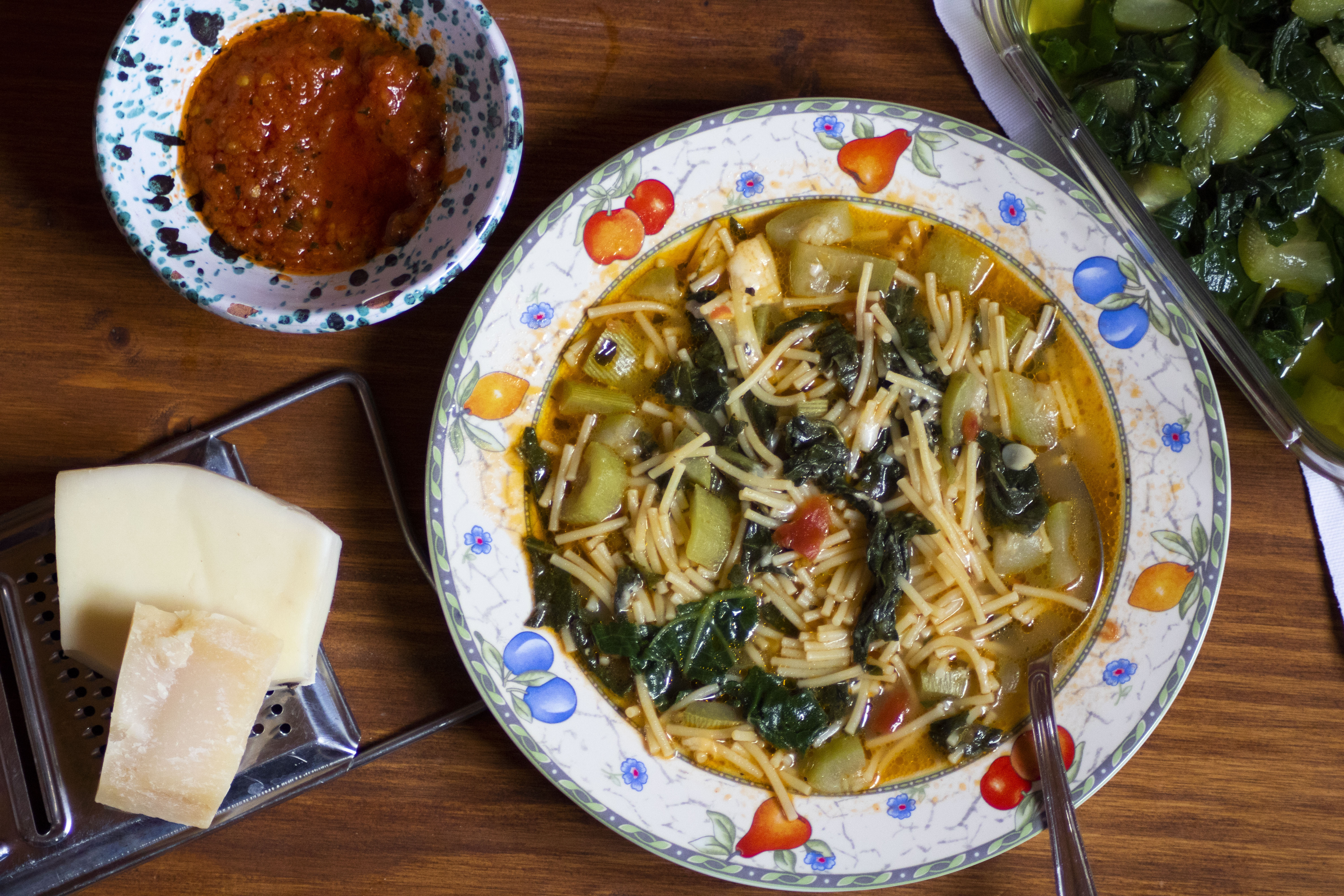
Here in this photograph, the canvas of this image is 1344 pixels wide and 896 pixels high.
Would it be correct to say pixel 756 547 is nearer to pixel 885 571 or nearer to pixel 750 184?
pixel 885 571

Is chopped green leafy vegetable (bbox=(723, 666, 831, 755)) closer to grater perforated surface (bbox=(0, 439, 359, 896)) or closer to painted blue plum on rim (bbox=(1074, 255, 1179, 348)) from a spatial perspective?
grater perforated surface (bbox=(0, 439, 359, 896))

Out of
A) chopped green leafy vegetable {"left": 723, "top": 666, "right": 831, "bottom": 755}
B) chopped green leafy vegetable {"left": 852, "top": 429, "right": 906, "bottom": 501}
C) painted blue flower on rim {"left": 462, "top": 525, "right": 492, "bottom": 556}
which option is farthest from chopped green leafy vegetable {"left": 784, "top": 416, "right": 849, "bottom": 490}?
painted blue flower on rim {"left": 462, "top": 525, "right": 492, "bottom": 556}

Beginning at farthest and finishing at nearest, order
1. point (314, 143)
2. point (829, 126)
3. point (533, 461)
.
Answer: point (533, 461)
point (829, 126)
point (314, 143)

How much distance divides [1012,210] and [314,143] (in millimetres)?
2279

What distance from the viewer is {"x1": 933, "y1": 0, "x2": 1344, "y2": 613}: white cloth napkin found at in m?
3.05

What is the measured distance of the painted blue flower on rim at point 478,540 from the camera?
2.87m

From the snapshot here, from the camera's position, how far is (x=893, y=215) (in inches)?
117

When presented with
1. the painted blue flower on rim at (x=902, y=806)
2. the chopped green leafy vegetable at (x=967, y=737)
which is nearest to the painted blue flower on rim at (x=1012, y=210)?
→ the chopped green leafy vegetable at (x=967, y=737)

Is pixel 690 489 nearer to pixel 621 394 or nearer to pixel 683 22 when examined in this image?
pixel 621 394

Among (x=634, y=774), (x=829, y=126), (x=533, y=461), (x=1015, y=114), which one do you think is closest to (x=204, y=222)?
(x=533, y=461)

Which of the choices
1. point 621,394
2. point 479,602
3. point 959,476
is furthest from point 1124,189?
point 479,602

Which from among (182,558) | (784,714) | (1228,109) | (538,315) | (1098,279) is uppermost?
(1228,109)

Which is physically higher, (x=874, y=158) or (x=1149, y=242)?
(x=874, y=158)

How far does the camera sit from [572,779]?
2848mm
